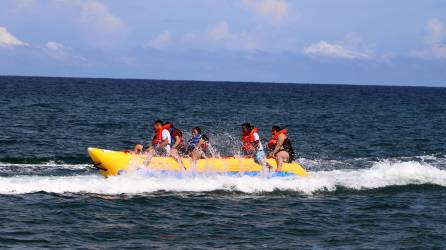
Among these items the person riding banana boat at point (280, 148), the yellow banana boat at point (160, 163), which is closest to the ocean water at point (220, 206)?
the yellow banana boat at point (160, 163)

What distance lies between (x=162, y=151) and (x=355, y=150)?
38.9 feet

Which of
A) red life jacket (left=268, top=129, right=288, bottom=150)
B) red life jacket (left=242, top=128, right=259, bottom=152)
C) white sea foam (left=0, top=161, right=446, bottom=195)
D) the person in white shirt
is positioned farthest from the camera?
red life jacket (left=268, top=129, right=288, bottom=150)

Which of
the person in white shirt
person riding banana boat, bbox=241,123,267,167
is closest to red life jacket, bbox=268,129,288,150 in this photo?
person riding banana boat, bbox=241,123,267,167

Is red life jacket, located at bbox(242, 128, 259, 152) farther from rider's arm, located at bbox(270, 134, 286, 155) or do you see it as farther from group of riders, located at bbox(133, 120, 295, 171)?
rider's arm, located at bbox(270, 134, 286, 155)

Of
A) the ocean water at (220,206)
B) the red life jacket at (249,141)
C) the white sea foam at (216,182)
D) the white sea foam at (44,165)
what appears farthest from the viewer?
the white sea foam at (44,165)

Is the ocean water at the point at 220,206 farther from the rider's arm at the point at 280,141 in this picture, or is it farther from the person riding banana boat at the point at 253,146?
the rider's arm at the point at 280,141

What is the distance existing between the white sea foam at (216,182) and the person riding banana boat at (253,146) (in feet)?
1.97

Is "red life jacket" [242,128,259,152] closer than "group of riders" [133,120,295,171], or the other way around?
"group of riders" [133,120,295,171]

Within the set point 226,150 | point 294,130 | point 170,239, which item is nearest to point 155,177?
point 170,239

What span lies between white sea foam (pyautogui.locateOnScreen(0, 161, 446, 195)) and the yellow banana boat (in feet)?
0.72

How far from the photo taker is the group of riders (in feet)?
49.1

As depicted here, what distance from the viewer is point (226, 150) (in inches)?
922

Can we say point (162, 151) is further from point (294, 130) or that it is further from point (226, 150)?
point (294, 130)

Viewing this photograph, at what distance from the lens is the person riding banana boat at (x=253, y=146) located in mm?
15727
